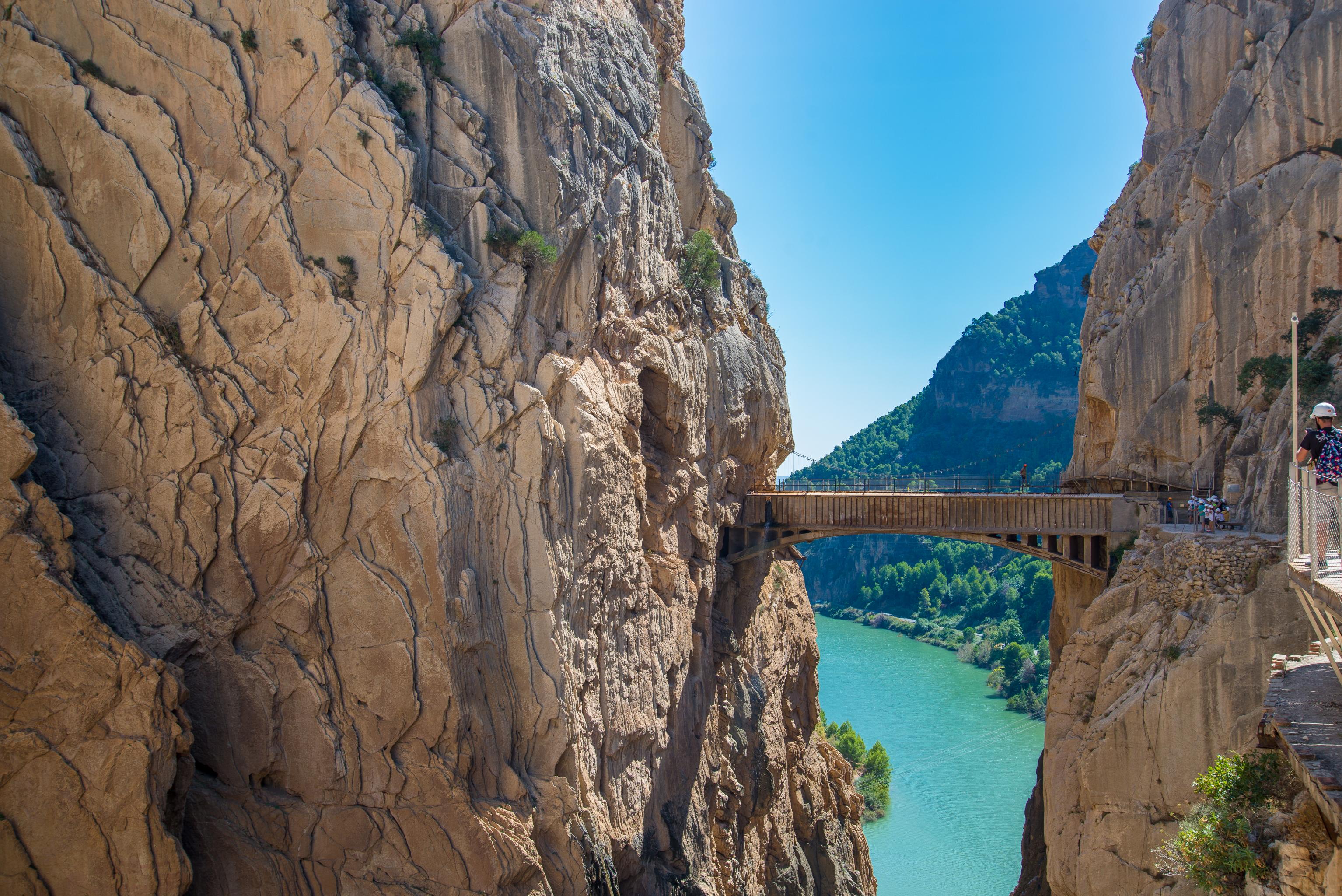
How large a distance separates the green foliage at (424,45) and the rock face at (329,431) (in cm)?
7

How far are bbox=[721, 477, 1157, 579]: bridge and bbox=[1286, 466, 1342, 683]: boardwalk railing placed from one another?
43.1 ft

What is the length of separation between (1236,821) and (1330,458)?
3.30 meters

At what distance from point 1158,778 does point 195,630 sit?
1482cm

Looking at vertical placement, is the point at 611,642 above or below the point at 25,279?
below

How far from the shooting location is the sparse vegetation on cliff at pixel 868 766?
3856 cm

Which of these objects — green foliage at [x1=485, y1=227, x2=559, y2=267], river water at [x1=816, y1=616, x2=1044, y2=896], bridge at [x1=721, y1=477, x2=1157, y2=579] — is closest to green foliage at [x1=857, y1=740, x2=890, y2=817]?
river water at [x1=816, y1=616, x2=1044, y2=896]

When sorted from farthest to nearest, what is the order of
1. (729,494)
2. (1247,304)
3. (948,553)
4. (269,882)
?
(948,553) → (729,494) → (1247,304) → (269,882)

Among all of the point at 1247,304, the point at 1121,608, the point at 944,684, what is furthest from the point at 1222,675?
the point at 944,684

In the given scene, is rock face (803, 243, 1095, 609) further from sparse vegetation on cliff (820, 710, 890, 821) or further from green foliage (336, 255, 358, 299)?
green foliage (336, 255, 358, 299)

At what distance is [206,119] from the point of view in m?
14.0

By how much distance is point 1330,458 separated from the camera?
25.9 feet

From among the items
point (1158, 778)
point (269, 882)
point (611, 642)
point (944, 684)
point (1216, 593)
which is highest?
point (1216, 593)

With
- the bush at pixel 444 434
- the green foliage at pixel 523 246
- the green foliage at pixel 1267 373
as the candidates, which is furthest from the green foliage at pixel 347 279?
the green foliage at pixel 1267 373

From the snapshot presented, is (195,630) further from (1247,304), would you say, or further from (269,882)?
(1247,304)
